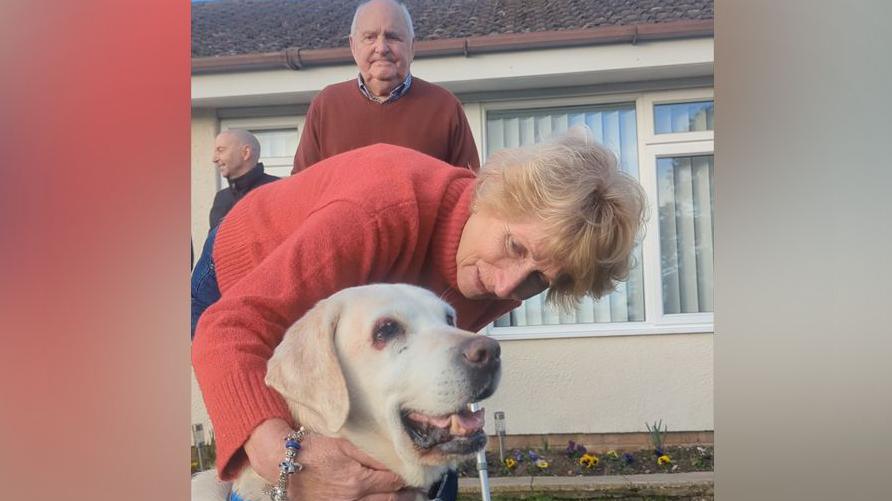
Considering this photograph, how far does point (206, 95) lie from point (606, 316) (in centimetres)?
103

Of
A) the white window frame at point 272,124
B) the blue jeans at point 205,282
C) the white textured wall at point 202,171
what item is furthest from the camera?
the white textured wall at point 202,171

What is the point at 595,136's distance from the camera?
64.7 inches

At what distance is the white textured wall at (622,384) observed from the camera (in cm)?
177

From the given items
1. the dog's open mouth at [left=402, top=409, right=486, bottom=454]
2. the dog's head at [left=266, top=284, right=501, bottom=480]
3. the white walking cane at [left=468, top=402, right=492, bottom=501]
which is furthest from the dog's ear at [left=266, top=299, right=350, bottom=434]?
the white walking cane at [left=468, top=402, right=492, bottom=501]

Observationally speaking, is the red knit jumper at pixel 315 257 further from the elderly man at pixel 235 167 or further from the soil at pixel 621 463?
the soil at pixel 621 463

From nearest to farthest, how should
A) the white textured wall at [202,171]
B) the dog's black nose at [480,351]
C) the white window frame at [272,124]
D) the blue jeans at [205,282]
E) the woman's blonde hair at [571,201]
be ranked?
1. the dog's black nose at [480,351]
2. the woman's blonde hair at [571,201]
3. the blue jeans at [205,282]
4. the white window frame at [272,124]
5. the white textured wall at [202,171]

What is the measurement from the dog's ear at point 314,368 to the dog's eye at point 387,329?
0.08 meters

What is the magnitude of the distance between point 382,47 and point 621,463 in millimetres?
1052

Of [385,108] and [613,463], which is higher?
[385,108]

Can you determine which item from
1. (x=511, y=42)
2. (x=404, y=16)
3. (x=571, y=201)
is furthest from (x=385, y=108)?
(x=571, y=201)

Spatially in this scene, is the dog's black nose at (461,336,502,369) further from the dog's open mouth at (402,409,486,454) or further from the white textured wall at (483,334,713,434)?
the white textured wall at (483,334,713,434)

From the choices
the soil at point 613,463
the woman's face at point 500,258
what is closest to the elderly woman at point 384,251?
the woman's face at point 500,258

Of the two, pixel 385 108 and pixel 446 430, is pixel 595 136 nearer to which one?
pixel 385 108

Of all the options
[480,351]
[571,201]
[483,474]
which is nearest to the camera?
[480,351]
